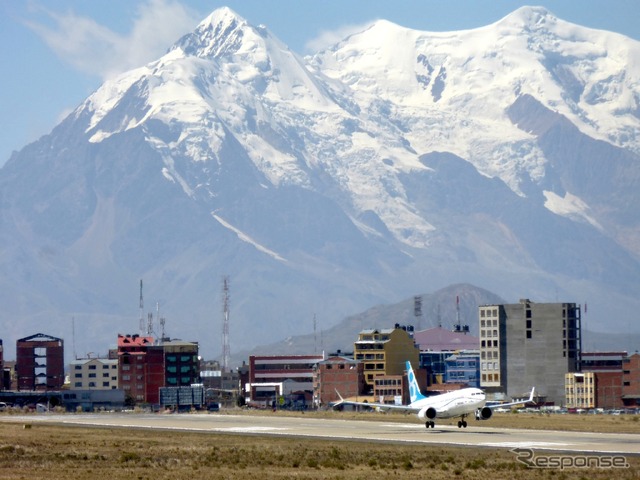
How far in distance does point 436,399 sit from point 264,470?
5939cm

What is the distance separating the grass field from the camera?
363ft

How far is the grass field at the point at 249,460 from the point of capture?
110500 mm

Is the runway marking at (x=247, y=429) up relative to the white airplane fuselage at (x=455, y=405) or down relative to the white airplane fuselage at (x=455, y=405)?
down

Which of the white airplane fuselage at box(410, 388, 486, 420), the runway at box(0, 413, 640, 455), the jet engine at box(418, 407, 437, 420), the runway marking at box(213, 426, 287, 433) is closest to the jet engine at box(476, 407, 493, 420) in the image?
the white airplane fuselage at box(410, 388, 486, 420)

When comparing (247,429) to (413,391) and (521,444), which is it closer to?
(413,391)

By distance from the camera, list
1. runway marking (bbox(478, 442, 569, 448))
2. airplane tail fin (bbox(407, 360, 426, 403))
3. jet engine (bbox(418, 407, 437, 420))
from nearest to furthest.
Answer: runway marking (bbox(478, 442, 569, 448)) → jet engine (bbox(418, 407, 437, 420)) → airplane tail fin (bbox(407, 360, 426, 403))

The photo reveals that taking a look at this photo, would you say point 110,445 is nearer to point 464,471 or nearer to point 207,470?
point 207,470

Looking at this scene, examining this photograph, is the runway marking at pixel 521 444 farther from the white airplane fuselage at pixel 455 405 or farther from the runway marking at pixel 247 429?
the runway marking at pixel 247 429

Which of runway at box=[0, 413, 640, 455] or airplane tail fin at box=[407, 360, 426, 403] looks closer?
runway at box=[0, 413, 640, 455]

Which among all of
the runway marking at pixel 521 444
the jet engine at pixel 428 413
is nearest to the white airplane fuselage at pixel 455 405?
the jet engine at pixel 428 413

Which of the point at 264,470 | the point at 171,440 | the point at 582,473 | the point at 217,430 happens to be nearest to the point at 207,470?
the point at 264,470

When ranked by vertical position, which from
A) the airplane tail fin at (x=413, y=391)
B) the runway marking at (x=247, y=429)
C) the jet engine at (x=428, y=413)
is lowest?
the runway marking at (x=247, y=429)

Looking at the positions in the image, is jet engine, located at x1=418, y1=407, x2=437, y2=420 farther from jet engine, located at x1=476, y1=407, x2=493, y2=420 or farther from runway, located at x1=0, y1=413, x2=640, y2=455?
jet engine, located at x1=476, y1=407, x2=493, y2=420

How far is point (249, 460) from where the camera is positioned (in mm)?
124000
